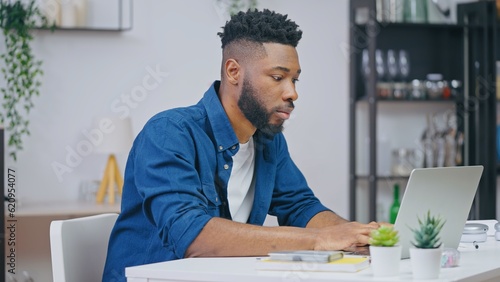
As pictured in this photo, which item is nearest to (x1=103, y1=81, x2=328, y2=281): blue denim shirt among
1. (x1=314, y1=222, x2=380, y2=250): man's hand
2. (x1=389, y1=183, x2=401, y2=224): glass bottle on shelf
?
(x1=314, y1=222, x2=380, y2=250): man's hand

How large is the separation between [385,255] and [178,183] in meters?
0.58

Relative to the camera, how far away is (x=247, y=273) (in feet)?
5.17

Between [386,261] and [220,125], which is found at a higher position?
[220,125]

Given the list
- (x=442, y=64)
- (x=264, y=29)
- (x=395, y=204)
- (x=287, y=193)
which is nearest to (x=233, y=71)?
(x=264, y=29)

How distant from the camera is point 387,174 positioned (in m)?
4.89

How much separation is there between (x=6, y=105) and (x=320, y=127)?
1.76 meters

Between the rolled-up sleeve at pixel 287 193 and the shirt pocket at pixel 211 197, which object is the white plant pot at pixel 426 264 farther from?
the rolled-up sleeve at pixel 287 193

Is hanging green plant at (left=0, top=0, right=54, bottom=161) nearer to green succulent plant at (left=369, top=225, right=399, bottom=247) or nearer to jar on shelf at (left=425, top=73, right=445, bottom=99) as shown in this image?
jar on shelf at (left=425, top=73, right=445, bottom=99)

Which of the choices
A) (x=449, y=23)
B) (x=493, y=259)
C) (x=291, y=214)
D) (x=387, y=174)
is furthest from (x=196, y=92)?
(x=493, y=259)

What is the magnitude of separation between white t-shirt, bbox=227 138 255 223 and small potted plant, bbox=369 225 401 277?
722 millimetres

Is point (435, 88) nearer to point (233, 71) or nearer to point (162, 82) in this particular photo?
point (162, 82)

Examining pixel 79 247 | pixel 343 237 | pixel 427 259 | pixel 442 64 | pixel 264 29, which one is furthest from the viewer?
pixel 442 64

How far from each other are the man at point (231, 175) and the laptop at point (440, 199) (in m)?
0.10

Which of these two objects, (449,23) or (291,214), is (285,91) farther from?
(449,23)
